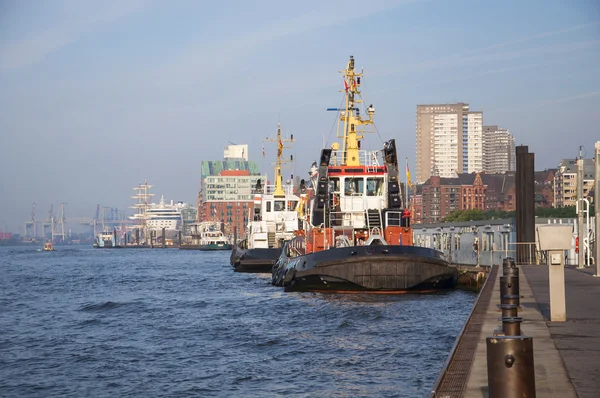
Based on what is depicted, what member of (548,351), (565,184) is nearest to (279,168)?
(548,351)

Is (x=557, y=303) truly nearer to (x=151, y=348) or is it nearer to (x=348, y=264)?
(x=151, y=348)

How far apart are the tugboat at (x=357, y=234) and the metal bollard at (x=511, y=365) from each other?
81.1 feet

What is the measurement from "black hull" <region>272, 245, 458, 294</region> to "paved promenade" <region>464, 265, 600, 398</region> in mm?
11767

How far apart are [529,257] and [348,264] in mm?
13461

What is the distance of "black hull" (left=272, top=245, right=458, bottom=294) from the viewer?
31547mm

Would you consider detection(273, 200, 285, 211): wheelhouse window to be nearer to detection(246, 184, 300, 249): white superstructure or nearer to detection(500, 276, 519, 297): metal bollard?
detection(246, 184, 300, 249): white superstructure

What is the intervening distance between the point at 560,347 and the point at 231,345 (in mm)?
10140

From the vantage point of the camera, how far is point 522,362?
6629 mm

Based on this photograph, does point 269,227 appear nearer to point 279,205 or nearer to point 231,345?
point 279,205

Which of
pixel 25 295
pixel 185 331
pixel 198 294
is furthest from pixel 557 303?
pixel 25 295

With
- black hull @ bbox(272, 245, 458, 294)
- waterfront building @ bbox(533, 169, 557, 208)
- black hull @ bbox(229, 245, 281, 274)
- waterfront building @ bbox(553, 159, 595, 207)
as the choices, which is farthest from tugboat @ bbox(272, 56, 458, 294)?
waterfront building @ bbox(533, 169, 557, 208)

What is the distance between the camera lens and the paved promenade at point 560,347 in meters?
8.63

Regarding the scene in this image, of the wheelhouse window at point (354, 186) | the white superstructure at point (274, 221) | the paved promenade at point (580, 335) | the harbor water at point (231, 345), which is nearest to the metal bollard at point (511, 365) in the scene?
the paved promenade at point (580, 335)

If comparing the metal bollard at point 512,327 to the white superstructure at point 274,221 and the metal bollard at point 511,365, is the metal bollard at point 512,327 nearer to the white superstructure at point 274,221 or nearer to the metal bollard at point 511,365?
the metal bollard at point 511,365
